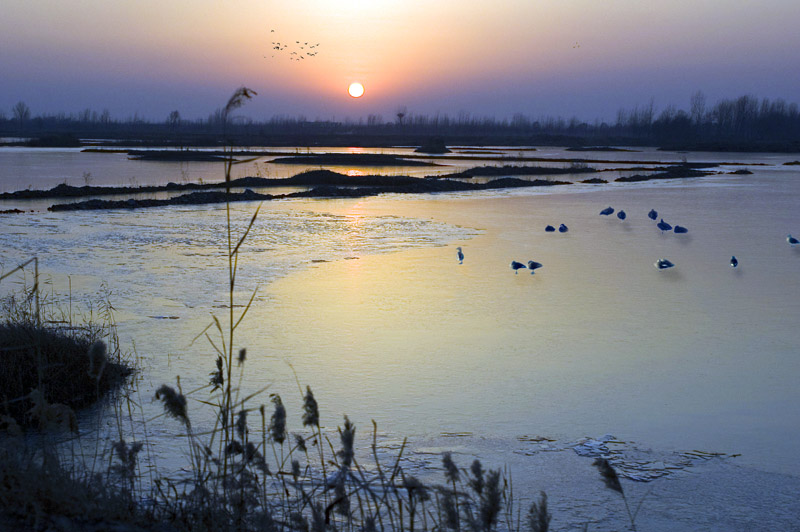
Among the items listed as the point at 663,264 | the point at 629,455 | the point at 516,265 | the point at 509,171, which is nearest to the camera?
the point at 629,455

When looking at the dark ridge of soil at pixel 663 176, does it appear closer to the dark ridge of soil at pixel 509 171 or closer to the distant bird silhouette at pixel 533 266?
the dark ridge of soil at pixel 509 171

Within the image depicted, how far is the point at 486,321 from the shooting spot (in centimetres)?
572

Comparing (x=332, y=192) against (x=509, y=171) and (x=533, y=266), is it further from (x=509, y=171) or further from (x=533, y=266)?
(x=533, y=266)

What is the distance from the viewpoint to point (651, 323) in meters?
5.68

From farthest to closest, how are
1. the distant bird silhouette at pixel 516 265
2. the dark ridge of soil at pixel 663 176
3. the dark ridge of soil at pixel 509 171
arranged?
the dark ridge of soil at pixel 509 171 → the dark ridge of soil at pixel 663 176 → the distant bird silhouette at pixel 516 265

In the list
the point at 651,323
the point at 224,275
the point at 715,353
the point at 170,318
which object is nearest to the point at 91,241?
the point at 224,275

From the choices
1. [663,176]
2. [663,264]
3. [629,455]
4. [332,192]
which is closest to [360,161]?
[663,176]

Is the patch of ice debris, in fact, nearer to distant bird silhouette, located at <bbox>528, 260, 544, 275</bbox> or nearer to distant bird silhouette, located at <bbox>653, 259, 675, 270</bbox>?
distant bird silhouette, located at <bbox>528, 260, 544, 275</bbox>

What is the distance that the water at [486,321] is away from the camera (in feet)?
12.5

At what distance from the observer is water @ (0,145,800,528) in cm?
382

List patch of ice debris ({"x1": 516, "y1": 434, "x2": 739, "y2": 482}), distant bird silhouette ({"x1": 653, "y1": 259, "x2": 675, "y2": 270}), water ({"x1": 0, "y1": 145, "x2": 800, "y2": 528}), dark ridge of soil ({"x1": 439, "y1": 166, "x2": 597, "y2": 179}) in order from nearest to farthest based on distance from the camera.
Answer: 1. patch of ice debris ({"x1": 516, "y1": 434, "x2": 739, "y2": 482})
2. water ({"x1": 0, "y1": 145, "x2": 800, "y2": 528})
3. distant bird silhouette ({"x1": 653, "y1": 259, "x2": 675, "y2": 270})
4. dark ridge of soil ({"x1": 439, "y1": 166, "x2": 597, "y2": 179})

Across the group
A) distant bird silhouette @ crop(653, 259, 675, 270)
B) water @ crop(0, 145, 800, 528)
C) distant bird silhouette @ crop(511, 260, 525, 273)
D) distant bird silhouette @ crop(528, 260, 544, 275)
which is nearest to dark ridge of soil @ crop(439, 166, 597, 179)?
water @ crop(0, 145, 800, 528)

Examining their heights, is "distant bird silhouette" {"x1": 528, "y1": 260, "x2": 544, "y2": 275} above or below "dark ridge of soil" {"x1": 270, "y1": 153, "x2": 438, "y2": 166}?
below

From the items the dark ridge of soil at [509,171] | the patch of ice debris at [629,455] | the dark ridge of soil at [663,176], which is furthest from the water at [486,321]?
the dark ridge of soil at [509,171]
